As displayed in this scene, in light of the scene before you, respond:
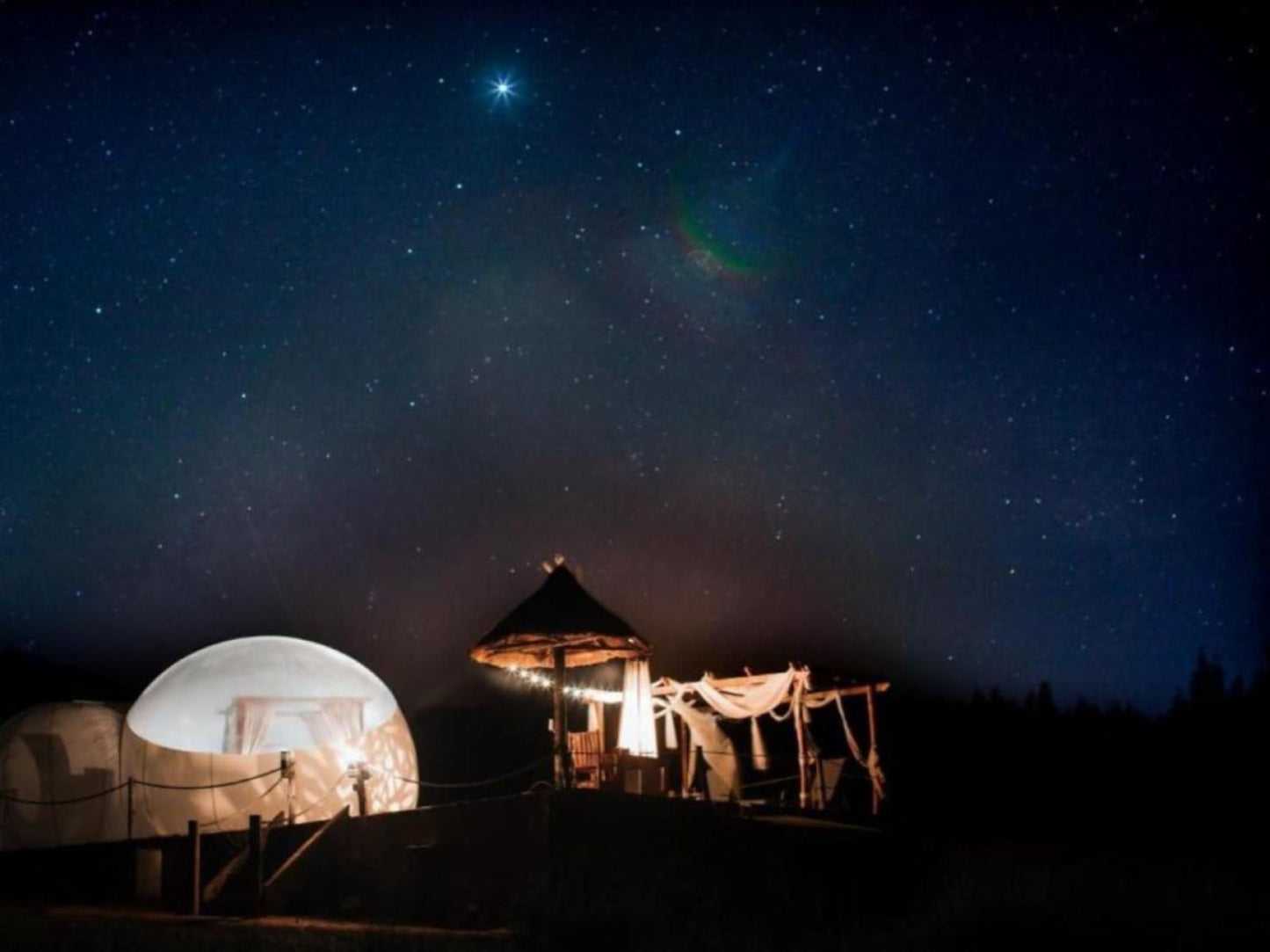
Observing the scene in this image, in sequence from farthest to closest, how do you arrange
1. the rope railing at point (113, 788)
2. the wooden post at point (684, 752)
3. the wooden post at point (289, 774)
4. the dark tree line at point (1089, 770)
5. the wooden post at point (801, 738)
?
the dark tree line at point (1089, 770)
the wooden post at point (684, 752)
the wooden post at point (801, 738)
the rope railing at point (113, 788)
the wooden post at point (289, 774)

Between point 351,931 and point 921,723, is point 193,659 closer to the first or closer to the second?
point 351,931

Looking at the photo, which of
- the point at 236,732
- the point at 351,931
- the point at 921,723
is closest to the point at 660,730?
the point at 236,732

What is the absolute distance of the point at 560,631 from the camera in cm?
1263

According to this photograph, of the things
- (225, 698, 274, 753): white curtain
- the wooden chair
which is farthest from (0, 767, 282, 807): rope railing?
the wooden chair

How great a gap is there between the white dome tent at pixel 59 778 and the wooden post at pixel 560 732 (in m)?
6.88

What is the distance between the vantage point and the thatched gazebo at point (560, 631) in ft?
41.5

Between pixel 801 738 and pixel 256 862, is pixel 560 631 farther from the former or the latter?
pixel 801 738

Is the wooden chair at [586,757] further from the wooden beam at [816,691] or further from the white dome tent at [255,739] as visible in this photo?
the white dome tent at [255,739]

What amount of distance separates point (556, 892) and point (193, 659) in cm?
857

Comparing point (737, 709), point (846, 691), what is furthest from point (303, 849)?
point (846, 691)

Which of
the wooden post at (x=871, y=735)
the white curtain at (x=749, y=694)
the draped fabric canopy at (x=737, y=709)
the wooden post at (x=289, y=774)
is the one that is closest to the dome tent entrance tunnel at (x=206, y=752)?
the wooden post at (x=289, y=774)

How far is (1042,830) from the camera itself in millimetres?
27844

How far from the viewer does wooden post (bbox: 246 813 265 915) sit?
11.6 m

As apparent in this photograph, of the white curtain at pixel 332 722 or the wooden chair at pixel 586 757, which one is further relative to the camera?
the white curtain at pixel 332 722
